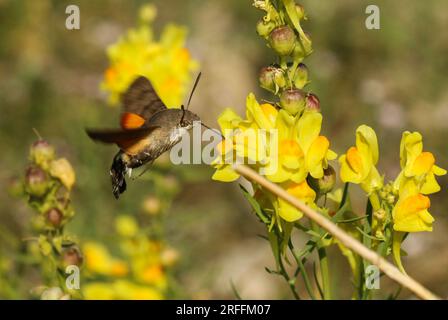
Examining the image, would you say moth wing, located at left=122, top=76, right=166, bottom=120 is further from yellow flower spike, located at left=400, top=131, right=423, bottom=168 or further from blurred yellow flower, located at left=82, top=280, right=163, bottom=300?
blurred yellow flower, located at left=82, top=280, right=163, bottom=300

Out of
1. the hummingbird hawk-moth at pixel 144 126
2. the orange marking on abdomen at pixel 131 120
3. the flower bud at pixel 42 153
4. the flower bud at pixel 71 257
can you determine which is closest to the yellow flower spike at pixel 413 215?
the hummingbird hawk-moth at pixel 144 126

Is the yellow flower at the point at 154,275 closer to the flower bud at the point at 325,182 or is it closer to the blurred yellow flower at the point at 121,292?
the blurred yellow flower at the point at 121,292

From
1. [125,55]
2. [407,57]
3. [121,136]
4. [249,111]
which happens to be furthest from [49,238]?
[407,57]

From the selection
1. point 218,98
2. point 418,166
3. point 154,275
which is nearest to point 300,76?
point 418,166

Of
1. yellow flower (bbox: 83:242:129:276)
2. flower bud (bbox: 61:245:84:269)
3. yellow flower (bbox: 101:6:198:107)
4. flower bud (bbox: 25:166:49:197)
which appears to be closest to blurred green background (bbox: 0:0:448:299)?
yellow flower (bbox: 83:242:129:276)

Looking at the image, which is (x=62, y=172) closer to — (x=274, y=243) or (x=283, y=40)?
(x=274, y=243)
